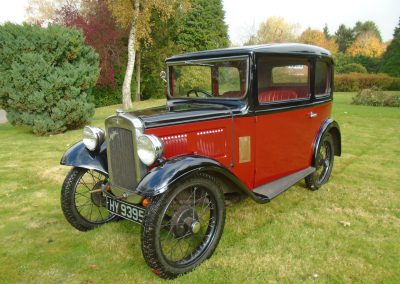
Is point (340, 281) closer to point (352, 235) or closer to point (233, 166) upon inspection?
point (352, 235)

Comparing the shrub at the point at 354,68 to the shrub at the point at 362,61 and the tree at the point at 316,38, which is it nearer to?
the shrub at the point at 362,61

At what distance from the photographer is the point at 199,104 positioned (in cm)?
377

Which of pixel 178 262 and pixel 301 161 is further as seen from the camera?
pixel 301 161

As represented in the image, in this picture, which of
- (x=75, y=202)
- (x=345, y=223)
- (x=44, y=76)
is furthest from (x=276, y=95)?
(x=44, y=76)

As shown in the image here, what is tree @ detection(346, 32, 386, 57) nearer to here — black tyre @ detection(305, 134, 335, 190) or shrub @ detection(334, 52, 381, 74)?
shrub @ detection(334, 52, 381, 74)

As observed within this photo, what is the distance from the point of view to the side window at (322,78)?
453cm

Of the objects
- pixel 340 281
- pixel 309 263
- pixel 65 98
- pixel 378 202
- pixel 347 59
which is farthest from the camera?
pixel 347 59

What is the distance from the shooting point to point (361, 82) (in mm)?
23062

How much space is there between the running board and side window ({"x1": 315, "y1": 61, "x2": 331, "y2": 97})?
114 cm

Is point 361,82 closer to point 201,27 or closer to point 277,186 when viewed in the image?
point 201,27

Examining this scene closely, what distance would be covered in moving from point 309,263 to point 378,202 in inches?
71.9

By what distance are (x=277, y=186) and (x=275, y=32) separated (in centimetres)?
3870

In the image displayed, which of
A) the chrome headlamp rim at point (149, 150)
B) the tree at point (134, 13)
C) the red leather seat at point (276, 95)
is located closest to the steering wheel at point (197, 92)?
the red leather seat at point (276, 95)

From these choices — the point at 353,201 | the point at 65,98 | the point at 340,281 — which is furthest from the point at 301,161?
the point at 65,98
